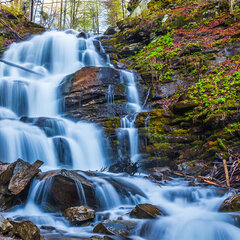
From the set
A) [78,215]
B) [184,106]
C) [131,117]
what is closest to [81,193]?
[78,215]

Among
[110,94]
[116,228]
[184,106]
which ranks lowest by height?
[116,228]

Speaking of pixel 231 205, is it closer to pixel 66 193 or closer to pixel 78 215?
pixel 78 215

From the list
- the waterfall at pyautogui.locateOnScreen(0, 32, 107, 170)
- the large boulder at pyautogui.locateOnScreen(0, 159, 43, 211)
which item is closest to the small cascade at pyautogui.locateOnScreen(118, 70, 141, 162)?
the waterfall at pyautogui.locateOnScreen(0, 32, 107, 170)

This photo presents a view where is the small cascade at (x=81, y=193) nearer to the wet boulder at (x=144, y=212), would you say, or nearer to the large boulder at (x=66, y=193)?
the large boulder at (x=66, y=193)

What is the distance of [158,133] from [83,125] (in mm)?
3254

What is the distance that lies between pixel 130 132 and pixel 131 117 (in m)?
1.12

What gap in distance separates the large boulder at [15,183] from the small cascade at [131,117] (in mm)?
4002

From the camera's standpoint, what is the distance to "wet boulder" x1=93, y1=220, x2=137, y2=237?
3646 millimetres

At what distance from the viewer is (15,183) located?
492 centimetres

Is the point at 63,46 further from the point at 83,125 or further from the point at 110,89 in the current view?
the point at 83,125

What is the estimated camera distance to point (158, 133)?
849cm

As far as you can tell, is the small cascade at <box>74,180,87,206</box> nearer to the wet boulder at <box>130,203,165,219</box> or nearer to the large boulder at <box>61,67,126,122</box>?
the wet boulder at <box>130,203,165,219</box>

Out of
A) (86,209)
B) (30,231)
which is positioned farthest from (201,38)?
(30,231)

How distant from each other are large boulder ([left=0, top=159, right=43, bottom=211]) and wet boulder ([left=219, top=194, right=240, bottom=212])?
14.0ft
